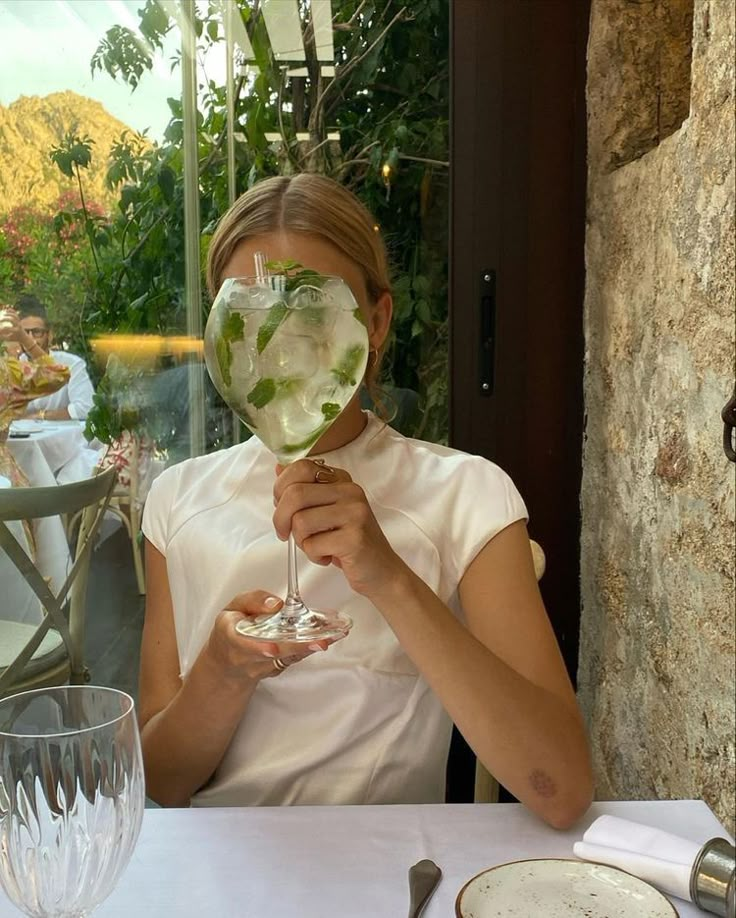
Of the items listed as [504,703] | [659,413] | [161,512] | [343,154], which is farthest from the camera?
[343,154]

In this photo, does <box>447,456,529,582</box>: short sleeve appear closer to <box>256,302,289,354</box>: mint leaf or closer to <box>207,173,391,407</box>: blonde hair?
<box>207,173,391,407</box>: blonde hair

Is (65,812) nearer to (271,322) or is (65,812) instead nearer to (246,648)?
(246,648)

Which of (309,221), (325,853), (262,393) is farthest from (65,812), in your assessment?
(309,221)

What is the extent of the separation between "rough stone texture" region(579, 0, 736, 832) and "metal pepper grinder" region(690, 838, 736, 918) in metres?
0.69

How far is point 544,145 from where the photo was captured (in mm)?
2369

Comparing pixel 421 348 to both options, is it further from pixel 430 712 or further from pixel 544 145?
pixel 430 712

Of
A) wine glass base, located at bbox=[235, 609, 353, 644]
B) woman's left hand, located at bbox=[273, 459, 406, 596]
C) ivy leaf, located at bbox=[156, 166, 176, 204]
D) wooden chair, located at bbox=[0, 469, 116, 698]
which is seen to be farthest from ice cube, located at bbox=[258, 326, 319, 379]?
ivy leaf, located at bbox=[156, 166, 176, 204]

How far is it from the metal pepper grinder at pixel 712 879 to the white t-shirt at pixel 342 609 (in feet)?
1.63

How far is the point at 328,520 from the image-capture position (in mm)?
955

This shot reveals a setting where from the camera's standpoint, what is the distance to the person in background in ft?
7.84

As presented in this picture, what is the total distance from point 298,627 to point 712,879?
0.41 metres

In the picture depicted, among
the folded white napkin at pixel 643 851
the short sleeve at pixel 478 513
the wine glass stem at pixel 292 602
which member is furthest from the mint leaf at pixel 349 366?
the folded white napkin at pixel 643 851

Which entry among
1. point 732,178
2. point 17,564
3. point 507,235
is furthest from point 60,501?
point 732,178

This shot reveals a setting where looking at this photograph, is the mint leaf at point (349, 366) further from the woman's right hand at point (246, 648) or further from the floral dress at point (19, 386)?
the floral dress at point (19, 386)
